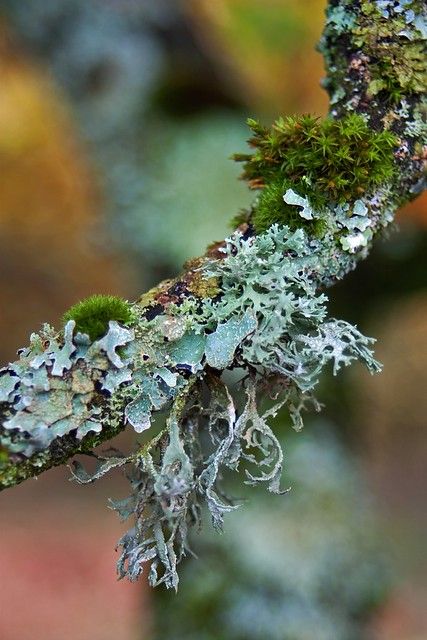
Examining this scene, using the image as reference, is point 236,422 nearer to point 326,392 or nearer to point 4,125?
point 326,392

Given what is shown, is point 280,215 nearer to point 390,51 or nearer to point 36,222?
point 390,51

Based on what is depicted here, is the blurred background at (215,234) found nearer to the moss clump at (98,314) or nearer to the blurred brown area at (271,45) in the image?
the blurred brown area at (271,45)

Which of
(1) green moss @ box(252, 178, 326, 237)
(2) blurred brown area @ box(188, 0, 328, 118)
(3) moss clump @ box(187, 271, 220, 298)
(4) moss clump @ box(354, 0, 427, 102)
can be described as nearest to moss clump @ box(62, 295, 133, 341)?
(3) moss clump @ box(187, 271, 220, 298)

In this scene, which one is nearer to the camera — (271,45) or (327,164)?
(327,164)

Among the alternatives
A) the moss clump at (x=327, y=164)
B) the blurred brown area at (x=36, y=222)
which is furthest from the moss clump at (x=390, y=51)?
the blurred brown area at (x=36, y=222)

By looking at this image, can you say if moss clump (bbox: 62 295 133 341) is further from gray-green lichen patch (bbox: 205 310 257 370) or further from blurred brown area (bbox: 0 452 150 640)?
blurred brown area (bbox: 0 452 150 640)

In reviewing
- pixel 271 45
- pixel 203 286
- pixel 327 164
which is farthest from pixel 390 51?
pixel 271 45
